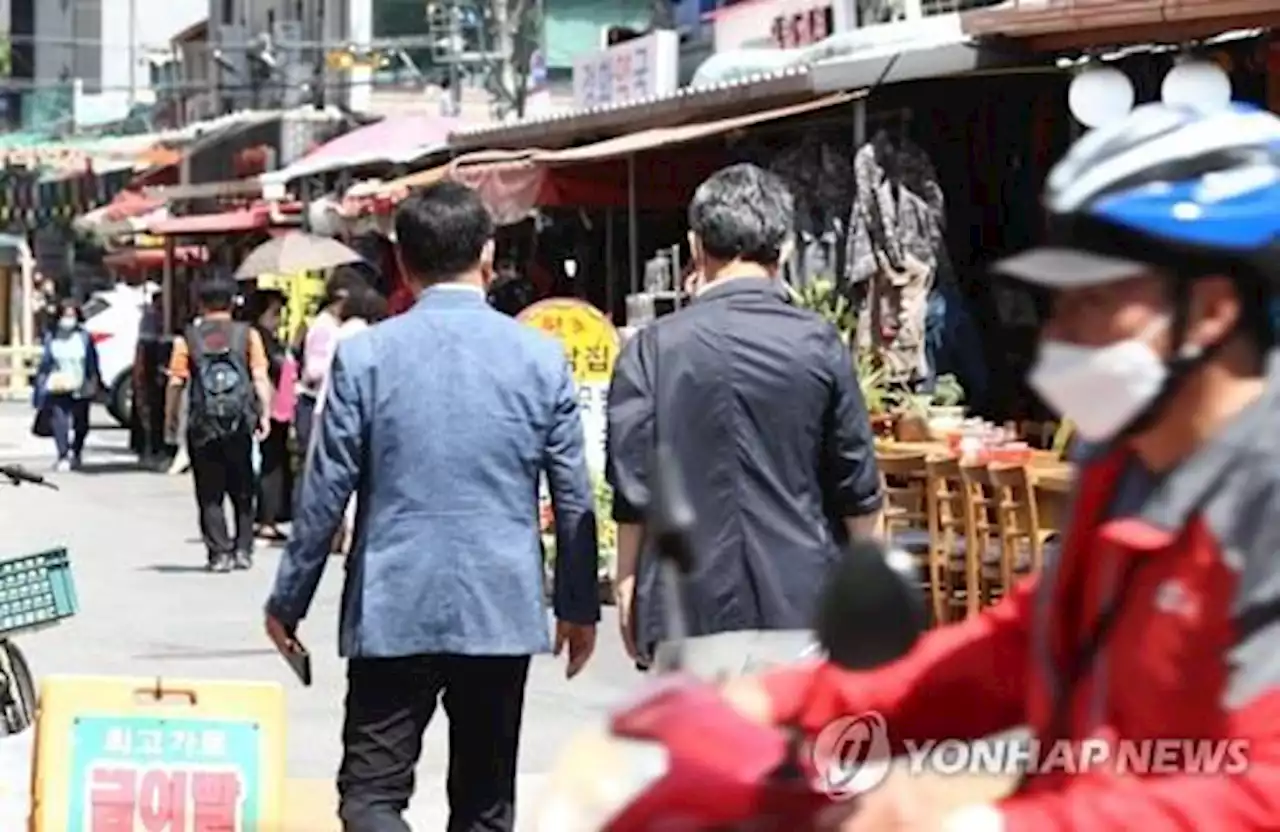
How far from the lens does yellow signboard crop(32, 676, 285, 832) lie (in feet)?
24.4

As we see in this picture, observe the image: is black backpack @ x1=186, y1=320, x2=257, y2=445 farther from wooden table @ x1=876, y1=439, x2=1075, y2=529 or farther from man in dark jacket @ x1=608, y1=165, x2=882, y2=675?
man in dark jacket @ x1=608, y1=165, x2=882, y2=675

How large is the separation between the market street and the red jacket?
2847mm

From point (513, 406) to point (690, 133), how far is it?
8935 mm

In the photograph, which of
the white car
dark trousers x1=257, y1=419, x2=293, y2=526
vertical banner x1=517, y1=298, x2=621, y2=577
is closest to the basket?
vertical banner x1=517, y1=298, x2=621, y2=577

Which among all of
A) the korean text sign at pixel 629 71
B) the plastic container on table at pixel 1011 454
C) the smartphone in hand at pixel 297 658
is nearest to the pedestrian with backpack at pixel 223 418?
the korean text sign at pixel 629 71

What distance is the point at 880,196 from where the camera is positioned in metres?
13.3

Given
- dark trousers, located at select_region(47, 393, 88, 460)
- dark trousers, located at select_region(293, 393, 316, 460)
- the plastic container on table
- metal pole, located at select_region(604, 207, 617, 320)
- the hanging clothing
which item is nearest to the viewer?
the plastic container on table

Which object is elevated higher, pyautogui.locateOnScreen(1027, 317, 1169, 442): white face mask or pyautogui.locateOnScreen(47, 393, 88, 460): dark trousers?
pyautogui.locateOnScreen(1027, 317, 1169, 442): white face mask

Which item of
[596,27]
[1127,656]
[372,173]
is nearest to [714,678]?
[1127,656]

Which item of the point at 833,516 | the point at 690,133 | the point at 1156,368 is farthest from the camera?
the point at 690,133

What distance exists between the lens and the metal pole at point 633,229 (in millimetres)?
17422

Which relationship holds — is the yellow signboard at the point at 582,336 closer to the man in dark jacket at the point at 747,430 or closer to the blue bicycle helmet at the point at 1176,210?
the man in dark jacket at the point at 747,430

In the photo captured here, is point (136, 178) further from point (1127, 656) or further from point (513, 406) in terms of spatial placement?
point (1127, 656)

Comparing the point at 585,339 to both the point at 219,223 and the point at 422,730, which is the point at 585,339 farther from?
the point at 219,223
